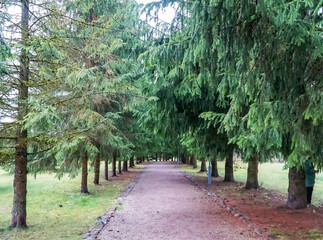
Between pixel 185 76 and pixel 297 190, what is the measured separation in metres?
4.61

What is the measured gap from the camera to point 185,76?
5129 mm

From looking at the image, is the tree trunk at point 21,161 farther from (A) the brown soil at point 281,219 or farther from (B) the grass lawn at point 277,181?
(B) the grass lawn at point 277,181

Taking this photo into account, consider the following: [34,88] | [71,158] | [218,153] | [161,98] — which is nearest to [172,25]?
[161,98]

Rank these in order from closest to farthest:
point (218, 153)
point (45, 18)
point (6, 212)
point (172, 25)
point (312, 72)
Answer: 1. point (312, 72)
2. point (172, 25)
3. point (45, 18)
4. point (6, 212)
5. point (218, 153)

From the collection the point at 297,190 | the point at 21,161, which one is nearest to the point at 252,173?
the point at 297,190

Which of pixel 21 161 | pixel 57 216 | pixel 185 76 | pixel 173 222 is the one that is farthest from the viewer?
pixel 57 216

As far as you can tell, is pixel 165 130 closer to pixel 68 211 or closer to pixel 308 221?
pixel 68 211

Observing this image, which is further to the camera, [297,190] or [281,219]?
[297,190]

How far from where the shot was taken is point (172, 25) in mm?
4152

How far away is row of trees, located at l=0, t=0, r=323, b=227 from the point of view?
128 inches

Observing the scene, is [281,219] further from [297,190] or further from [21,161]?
[21,161]

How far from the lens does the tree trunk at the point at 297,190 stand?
23.1 feet

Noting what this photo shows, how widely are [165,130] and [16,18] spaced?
5.00 m

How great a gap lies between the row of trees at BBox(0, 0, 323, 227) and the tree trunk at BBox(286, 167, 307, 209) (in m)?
0.03
